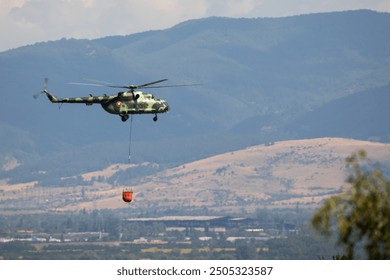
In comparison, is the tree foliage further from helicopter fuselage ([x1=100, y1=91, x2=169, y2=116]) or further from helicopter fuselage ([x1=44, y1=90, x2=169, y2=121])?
helicopter fuselage ([x1=100, y1=91, x2=169, y2=116])

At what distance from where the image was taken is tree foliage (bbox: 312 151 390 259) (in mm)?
69125

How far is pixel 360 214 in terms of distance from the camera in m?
70.0

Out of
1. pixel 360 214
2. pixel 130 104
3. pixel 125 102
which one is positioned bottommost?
pixel 360 214

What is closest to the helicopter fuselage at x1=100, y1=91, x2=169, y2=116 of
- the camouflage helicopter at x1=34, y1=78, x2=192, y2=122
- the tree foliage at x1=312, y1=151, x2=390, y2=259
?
the camouflage helicopter at x1=34, y1=78, x2=192, y2=122

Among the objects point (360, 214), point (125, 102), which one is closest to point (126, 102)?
point (125, 102)

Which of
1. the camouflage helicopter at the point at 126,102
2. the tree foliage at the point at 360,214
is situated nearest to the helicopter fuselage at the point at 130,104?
the camouflage helicopter at the point at 126,102

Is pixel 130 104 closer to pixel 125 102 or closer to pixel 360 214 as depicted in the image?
pixel 125 102

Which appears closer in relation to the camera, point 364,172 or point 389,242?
point 389,242

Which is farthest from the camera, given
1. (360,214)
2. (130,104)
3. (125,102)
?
(130,104)
